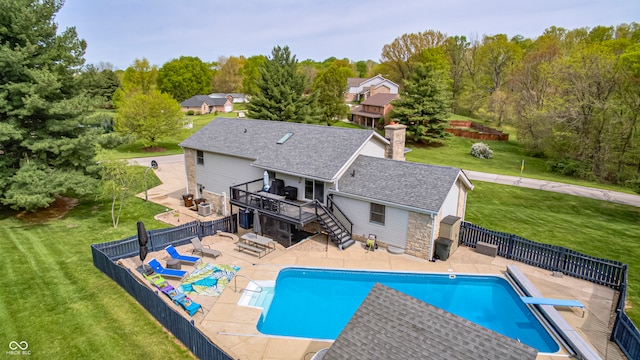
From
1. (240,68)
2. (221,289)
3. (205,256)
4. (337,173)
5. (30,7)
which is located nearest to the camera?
(221,289)

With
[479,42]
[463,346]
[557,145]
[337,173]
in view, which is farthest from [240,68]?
[463,346]

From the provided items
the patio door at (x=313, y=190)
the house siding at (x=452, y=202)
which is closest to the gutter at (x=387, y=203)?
the patio door at (x=313, y=190)

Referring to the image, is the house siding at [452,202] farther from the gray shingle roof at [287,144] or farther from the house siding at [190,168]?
the house siding at [190,168]

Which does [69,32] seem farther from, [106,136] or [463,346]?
[463,346]

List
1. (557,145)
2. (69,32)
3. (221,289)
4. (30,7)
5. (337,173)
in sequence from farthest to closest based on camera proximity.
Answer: (557,145)
(69,32)
(30,7)
(337,173)
(221,289)

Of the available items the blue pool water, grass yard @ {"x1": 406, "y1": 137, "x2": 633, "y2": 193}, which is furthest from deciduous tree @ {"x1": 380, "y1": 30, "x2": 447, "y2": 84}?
the blue pool water

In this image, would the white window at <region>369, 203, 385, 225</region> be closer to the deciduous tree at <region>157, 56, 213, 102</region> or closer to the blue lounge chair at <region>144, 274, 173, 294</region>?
the blue lounge chair at <region>144, 274, 173, 294</region>
